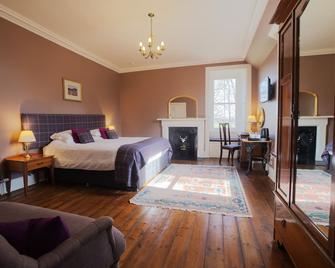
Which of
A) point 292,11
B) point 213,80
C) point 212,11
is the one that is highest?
point 212,11

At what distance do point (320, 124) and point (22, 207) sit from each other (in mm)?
2070

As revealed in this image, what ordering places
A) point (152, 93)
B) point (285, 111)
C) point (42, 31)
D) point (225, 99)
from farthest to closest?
point (152, 93), point (225, 99), point (42, 31), point (285, 111)

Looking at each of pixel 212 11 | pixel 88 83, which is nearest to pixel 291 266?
pixel 212 11

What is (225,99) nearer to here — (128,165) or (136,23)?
(136,23)

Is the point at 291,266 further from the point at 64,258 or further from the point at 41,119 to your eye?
the point at 41,119

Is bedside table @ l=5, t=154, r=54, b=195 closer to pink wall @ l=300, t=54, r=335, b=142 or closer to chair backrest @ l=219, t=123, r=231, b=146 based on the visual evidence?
pink wall @ l=300, t=54, r=335, b=142

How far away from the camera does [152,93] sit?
6516mm

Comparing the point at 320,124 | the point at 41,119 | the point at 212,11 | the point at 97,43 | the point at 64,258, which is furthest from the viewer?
the point at 97,43

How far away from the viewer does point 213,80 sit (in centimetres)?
620

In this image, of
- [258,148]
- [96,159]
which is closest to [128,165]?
[96,159]

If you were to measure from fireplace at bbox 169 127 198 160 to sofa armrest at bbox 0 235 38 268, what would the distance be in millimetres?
5372

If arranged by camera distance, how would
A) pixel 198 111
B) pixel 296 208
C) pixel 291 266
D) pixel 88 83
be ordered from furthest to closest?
1. pixel 198 111
2. pixel 88 83
3. pixel 291 266
4. pixel 296 208

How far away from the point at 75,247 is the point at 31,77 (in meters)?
Answer: 3.79

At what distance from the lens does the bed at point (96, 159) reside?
322cm
